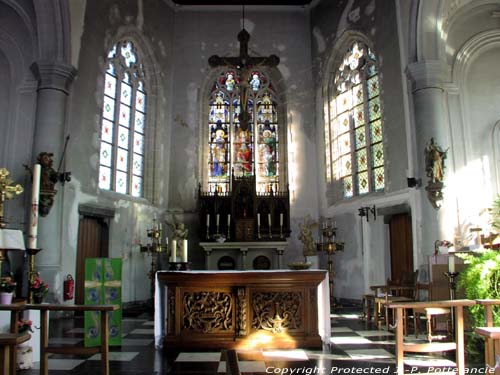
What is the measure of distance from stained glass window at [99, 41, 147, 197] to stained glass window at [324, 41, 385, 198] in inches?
206

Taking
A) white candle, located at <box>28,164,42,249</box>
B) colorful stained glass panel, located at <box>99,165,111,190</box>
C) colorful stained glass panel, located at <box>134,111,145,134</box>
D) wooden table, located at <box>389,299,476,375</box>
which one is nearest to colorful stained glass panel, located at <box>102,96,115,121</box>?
colorful stained glass panel, located at <box>134,111,145,134</box>

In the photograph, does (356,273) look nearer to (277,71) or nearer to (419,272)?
(419,272)

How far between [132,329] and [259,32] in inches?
391

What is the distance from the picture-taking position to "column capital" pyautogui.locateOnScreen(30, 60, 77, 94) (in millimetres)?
9648

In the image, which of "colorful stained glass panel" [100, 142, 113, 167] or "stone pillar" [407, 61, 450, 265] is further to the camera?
"colorful stained glass panel" [100, 142, 113, 167]

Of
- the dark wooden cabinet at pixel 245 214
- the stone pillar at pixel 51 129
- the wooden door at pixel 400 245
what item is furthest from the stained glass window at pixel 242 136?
the stone pillar at pixel 51 129

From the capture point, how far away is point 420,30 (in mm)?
9516

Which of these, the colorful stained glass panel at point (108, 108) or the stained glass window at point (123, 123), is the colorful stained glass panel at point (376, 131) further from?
the colorful stained glass panel at point (108, 108)

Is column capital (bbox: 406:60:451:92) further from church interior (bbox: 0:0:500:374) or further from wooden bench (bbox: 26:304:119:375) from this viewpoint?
wooden bench (bbox: 26:304:119:375)

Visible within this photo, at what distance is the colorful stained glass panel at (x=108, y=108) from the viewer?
1170 cm

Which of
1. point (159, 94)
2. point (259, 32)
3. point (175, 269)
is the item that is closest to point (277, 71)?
point (259, 32)

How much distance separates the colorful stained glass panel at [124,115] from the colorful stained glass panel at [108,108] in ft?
1.24

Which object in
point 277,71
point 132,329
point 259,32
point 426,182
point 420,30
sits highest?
point 259,32

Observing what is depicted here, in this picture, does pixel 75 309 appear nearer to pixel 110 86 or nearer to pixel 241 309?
pixel 241 309
